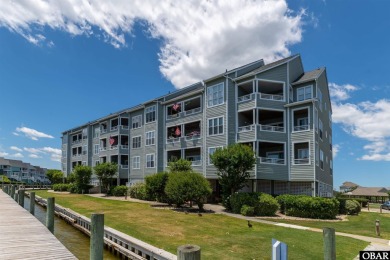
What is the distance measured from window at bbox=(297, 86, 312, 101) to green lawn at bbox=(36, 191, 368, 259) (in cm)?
1683

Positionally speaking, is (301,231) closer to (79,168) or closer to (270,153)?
(270,153)

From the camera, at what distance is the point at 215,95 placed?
3631 centimetres

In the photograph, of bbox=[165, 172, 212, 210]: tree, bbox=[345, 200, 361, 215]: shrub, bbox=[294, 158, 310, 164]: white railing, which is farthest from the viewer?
bbox=[294, 158, 310, 164]: white railing

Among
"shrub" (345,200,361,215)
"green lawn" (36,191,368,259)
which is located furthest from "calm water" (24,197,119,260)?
"shrub" (345,200,361,215)

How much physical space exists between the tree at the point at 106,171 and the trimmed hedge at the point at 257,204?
85.3 feet

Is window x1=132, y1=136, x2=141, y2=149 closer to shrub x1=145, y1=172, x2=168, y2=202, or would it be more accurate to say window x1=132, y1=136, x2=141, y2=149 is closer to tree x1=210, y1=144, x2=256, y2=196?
shrub x1=145, y1=172, x2=168, y2=202

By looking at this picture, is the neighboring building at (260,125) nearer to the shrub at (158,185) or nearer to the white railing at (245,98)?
the white railing at (245,98)

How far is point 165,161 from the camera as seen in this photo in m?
43.4

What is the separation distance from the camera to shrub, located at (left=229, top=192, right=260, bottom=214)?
2621 centimetres

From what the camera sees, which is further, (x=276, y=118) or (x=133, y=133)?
(x=133, y=133)

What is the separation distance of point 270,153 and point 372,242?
18202 mm

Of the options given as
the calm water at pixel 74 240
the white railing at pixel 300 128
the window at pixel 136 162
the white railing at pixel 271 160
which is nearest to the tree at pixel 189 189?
the white railing at pixel 271 160

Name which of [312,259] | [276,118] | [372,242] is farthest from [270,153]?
[312,259]

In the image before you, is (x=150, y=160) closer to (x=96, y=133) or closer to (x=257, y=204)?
(x=96, y=133)
